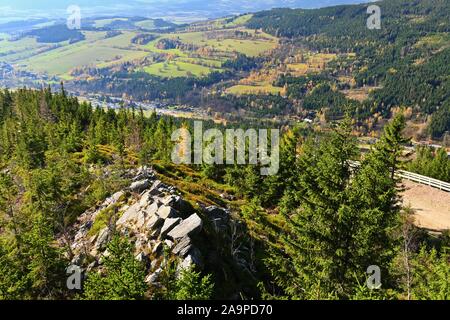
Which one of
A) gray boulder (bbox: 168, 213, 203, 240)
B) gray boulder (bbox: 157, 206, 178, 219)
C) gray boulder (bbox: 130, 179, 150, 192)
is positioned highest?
gray boulder (bbox: 157, 206, 178, 219)

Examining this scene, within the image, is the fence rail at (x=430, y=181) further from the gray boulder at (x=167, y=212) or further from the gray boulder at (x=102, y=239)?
the gray boulder at (x=102, y=239)

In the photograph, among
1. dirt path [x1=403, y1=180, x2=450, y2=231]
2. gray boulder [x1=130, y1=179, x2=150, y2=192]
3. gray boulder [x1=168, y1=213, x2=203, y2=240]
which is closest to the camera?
gray boulder [x1=168, y1=213, x2=203, y2=240]

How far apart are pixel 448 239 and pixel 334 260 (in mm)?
30120

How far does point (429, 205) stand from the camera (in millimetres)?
63406

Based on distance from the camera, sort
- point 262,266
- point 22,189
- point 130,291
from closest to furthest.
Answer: point 130,291, point 262,266, point 22,189

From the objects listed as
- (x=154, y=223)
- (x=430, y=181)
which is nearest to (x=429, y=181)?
(x=430, y=181)

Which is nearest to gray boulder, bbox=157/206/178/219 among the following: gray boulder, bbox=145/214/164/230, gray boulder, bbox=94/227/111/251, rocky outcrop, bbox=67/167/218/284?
rocky outcrop, bbox=67/167/218/284

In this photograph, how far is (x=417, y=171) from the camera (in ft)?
287

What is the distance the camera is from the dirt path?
58438mm

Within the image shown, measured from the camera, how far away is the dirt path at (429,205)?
58.4 m

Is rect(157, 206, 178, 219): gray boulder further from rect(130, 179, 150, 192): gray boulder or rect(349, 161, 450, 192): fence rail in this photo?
rect(349, 161, 450, 192): fence rail
